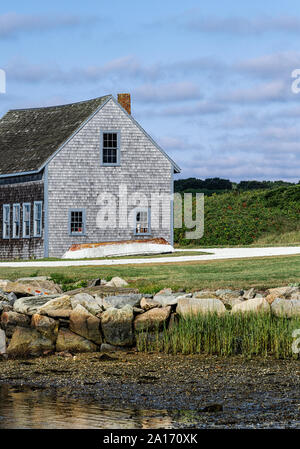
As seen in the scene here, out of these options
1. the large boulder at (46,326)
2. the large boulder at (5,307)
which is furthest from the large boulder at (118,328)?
the large boulder at (5,307)

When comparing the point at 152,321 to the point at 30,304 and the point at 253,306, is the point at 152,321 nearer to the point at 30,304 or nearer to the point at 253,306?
the point at 253,306

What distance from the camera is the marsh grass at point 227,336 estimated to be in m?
12.3

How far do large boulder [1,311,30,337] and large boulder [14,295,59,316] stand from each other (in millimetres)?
197

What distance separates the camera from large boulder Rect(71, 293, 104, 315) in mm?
13945

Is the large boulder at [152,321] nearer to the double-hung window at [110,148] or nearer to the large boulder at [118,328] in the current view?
the large boulder at [118,328]

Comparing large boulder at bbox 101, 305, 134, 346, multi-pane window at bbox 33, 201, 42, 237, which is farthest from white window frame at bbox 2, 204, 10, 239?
large boulder at bbox 101, 305, 134, 346

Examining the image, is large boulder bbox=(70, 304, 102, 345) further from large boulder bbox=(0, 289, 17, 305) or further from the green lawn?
the green lawn

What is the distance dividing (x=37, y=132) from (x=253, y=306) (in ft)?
80.0

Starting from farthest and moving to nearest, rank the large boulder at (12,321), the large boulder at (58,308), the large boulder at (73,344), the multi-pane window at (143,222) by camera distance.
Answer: the multi-pane window at (143,222) → the large boulder at (12,321) → the large boulder at (58,308) → the large boulder at (73,344)

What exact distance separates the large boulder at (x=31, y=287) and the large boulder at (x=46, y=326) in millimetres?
2660

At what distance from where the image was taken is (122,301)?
14484 mm
